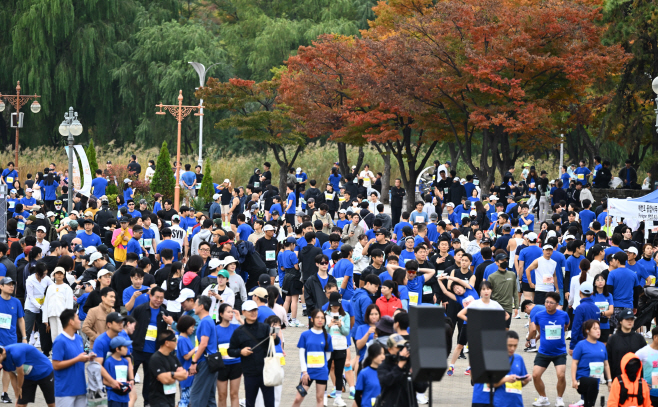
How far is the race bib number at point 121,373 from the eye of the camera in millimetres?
9250

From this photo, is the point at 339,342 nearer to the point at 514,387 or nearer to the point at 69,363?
the point at 514,387

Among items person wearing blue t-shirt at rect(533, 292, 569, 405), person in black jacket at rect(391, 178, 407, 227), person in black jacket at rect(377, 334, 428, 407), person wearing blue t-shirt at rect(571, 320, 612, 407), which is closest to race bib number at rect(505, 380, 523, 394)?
person in black jacket at rect(377, 334, 428, 407)

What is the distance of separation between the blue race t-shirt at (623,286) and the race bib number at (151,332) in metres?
7.15

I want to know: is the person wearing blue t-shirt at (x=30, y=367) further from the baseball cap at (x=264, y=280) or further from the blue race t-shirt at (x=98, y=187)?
the blue race t-shirt at (x=98, y=187)

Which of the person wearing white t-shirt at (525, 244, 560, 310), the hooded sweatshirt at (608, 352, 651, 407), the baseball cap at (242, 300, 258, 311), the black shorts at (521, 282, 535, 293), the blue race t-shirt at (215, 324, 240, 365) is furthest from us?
the black shorts at (521, 282, 535, 293)

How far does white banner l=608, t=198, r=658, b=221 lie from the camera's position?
19938mm

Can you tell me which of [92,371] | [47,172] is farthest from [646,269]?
[47,172]

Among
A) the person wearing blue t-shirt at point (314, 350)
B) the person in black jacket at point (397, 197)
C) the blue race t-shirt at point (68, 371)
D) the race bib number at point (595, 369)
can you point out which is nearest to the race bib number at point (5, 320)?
the blue race t-shirt at point (68, 371)

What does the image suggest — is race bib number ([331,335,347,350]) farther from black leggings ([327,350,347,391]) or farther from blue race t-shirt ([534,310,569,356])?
blue race t-shirt ([534,310,569,356])

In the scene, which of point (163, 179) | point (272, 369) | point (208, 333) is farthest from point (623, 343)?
point (163, 179)

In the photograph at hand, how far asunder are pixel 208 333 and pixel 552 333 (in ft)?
14.5

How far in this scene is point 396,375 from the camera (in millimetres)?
8602

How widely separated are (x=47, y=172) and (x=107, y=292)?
21.0m

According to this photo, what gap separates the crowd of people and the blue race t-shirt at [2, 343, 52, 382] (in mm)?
16
